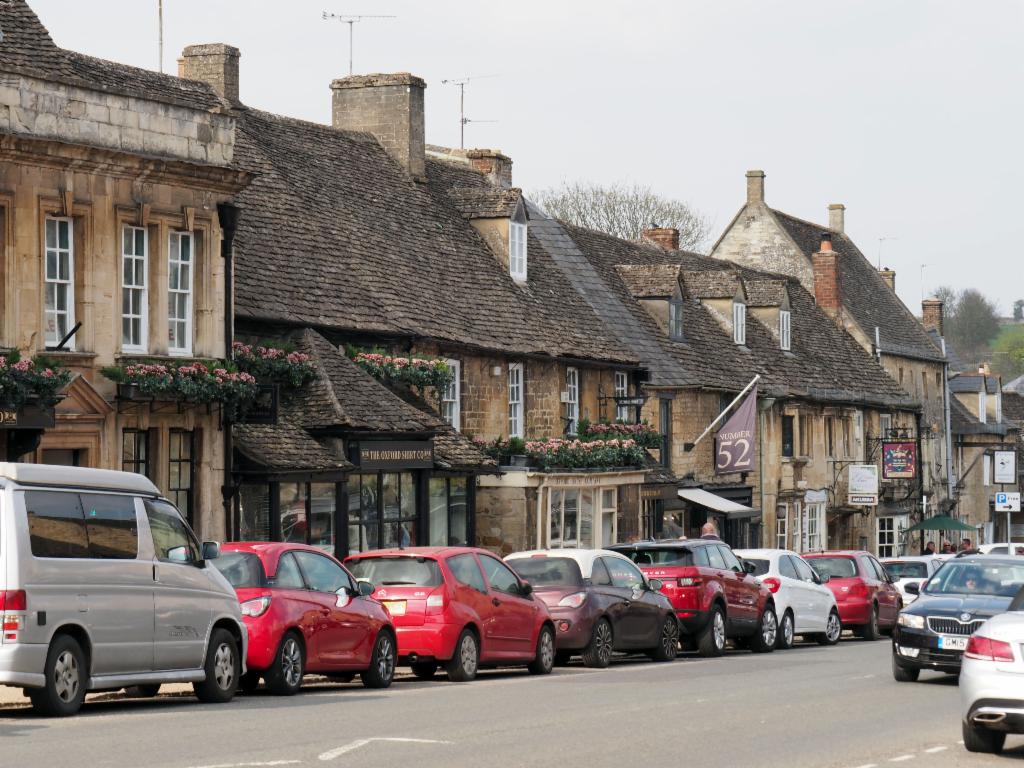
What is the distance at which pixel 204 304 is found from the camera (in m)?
25.6

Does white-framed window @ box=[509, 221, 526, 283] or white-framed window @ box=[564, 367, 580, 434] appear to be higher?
white-framed window @ box=[509, 221, 526, 283]

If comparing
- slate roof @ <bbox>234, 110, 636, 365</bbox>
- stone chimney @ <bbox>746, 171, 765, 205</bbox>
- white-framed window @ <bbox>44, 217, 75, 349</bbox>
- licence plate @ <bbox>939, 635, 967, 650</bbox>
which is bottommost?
licence plate @ <bbox>939, 635, 967, 650</bbox>

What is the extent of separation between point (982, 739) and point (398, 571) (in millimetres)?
8389

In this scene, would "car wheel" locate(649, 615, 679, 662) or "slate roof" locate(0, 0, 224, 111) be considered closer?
"slate roof" locate(0, 0, 224, 111)

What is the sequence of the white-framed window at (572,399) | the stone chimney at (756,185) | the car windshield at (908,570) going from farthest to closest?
the stone chimney at (756,185) < the white-framed window at (572,399) < the car windshield at (908,570)

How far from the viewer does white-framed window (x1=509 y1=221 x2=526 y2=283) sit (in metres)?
39.8

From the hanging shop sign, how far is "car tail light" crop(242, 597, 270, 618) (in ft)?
137

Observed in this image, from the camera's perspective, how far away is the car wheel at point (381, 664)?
1902 cm

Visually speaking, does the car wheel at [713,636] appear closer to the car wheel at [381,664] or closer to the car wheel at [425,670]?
the car wheel at [425,670]

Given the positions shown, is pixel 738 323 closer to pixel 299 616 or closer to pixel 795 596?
pixel 795 596

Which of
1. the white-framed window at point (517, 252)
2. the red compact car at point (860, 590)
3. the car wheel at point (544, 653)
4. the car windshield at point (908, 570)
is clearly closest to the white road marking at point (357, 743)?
the car wheel at point (544, 653)

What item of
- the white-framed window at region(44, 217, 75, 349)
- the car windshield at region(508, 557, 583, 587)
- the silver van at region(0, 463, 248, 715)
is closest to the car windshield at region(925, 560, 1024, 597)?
the car windshield at region(508, 557, 583, 587)

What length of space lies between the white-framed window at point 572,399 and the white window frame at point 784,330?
15541 millimetres

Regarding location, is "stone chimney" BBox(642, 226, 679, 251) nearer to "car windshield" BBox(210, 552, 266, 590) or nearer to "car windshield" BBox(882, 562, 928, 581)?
"car windshield" BBox(882, 562, 928, 581)
